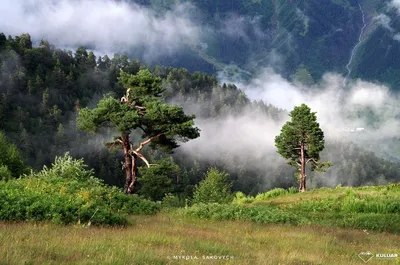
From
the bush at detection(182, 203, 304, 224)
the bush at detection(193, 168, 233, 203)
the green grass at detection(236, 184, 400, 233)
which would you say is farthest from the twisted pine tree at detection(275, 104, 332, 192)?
the bush at detection(193, 168, 233, 203)

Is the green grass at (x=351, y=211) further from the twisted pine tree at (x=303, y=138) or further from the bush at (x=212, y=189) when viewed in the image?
the bush at (x=212, y=189)

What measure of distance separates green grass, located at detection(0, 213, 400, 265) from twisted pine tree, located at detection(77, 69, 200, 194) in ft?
33.0

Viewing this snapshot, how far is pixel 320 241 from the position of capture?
39.4 ft

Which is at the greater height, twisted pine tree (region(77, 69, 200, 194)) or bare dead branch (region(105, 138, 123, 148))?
twisted pine tree (region(77, 69, 200, 194))

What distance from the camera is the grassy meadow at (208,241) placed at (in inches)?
291

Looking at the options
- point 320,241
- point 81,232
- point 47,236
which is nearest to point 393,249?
point 320,241

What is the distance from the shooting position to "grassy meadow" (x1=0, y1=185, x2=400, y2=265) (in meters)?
7.39

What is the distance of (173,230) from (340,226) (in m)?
8.56

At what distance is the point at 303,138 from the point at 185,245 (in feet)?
131

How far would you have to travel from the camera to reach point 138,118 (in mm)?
23703

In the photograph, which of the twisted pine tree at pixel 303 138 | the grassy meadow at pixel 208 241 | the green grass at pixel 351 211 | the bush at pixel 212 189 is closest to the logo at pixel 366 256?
the grassy meadow at pixel 208 241

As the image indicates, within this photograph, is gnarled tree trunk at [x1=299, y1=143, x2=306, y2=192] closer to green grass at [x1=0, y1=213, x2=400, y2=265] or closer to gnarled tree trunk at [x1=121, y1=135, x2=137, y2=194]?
gnarled tree trunk at [x1=121, y1=135, x2=137, y2=194]

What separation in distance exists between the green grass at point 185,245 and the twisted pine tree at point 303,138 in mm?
32672

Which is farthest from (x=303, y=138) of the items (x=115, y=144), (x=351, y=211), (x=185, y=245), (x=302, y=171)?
(x=185, y=245)
